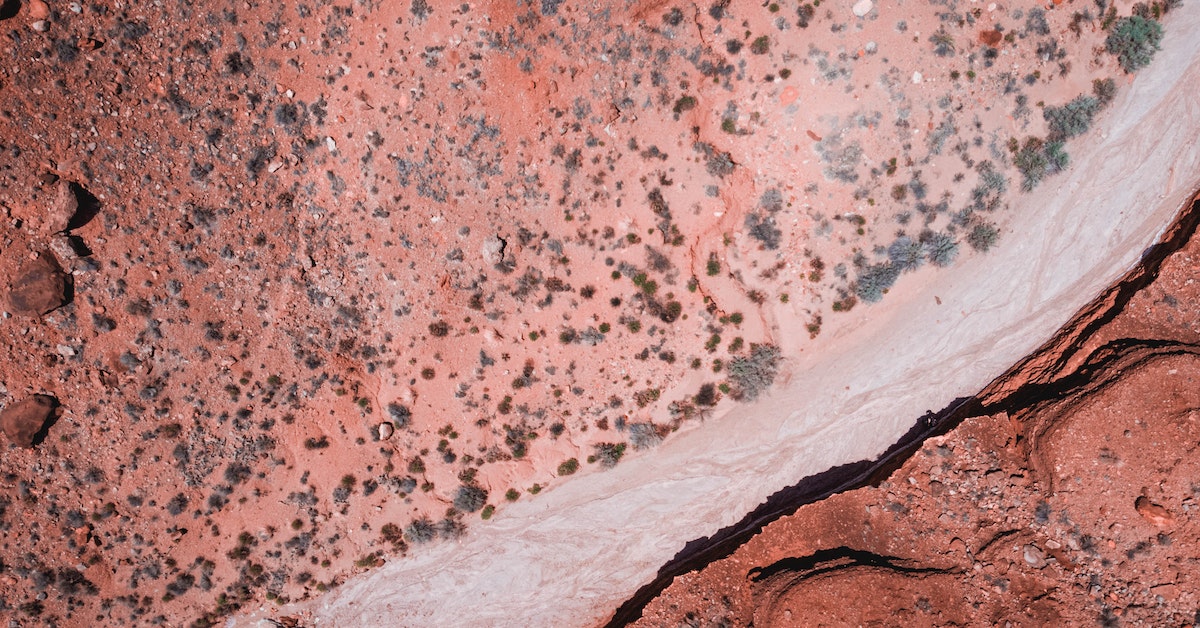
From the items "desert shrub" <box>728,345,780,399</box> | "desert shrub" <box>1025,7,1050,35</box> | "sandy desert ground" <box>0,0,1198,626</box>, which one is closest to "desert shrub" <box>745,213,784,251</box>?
"sandy desert ground" <box>0,0,1198,626</box>

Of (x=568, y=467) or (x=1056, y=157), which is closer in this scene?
(x=1056, y=157)

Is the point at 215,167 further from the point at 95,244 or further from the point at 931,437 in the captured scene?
the point at 931,437

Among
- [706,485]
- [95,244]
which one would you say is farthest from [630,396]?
[95,244]

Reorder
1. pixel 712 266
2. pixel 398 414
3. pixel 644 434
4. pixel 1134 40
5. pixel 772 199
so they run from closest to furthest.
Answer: pixel 1134 40
pixel 772 199
pixel 712 266
pixel 398 414
pixel 644 434

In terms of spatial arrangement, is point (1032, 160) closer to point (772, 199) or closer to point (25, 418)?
point (772, 199)

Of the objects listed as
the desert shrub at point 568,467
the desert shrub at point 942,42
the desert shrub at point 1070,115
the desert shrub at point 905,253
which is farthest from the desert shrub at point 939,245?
the desert shrub at point 568,467

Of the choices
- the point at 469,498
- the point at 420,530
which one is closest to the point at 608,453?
the point at 469,498
